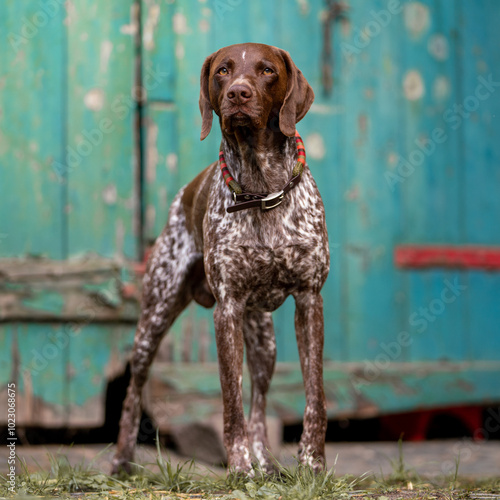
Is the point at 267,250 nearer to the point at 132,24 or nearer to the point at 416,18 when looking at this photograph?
the point at 132,24

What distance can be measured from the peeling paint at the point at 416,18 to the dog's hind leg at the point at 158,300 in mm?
2820

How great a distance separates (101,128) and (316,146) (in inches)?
59.7

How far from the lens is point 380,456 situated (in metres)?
5.23

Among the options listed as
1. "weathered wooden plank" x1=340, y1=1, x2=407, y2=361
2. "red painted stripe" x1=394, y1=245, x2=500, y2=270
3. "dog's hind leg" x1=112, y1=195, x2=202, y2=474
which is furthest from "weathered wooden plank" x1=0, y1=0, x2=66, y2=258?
"red painted stripe" x1=394, y1=245, x2=500, y2=270

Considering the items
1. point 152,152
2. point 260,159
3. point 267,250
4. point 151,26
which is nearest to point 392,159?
point 152,152

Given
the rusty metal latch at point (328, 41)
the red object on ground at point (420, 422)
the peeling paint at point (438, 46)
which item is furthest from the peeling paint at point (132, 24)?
the red object on ground at point (420, 422)

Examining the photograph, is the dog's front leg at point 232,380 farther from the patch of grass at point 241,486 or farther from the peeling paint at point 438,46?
the peeling paint at point 438,46

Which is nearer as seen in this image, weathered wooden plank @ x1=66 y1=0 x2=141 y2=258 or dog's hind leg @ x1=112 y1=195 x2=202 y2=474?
dog's hind leg @ x1=112 y1=195 x2=202 y2=474

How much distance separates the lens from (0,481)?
3264 mm

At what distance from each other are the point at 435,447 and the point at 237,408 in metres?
2.93

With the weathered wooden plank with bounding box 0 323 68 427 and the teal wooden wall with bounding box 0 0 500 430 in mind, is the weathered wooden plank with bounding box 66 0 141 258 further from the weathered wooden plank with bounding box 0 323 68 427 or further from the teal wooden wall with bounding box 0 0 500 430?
the weathered wooden plank with bounding box 0 323 68 427

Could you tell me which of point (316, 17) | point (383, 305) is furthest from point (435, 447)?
point (316, 17)

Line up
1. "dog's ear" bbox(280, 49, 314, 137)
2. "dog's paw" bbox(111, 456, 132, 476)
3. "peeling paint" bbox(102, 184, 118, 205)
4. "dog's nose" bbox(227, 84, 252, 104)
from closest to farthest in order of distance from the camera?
1. "dog's nose" bbox(227, 84, 252, 104)
2. "dog's ear" bbox(280, 49, 314, 137)
3. "dog's paw" bbox(111, 456, 132, 476)
4. "peeling paint" bbox(102, 184, 118, 205)

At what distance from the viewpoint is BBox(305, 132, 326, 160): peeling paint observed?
5.68 meters
